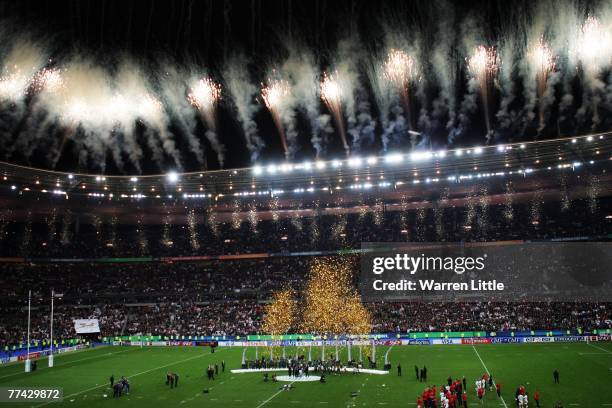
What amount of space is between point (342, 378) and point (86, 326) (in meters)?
41.6

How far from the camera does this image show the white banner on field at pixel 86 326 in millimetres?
67938

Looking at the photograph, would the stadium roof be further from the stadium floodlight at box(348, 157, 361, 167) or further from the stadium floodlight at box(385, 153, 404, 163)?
the stadium floodlight at box(348, 157, 361, 167)

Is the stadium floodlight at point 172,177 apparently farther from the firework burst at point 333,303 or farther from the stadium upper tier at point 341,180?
the firework burst at point 333,303

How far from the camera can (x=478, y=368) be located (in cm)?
4147

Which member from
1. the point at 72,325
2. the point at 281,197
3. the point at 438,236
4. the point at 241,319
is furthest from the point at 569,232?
the point at 72,325

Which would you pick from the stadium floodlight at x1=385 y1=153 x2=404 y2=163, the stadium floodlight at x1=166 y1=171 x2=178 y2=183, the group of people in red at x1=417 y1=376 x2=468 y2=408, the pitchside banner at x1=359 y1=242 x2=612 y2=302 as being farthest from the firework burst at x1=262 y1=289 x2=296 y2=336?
the group of people in red at x1=417 y1=376 x2=468 y2=408

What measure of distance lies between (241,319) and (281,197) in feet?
58.5

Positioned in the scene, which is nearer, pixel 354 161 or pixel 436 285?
pixel 354 161

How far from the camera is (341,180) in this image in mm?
71062

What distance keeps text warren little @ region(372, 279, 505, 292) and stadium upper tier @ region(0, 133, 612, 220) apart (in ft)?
40.1

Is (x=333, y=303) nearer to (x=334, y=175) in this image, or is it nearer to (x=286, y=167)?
(x=286, y=167)

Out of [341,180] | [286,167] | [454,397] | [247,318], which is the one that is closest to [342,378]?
[454,397]

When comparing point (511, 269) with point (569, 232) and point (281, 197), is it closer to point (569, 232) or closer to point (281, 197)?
point (569, 232)

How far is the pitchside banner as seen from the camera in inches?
2589
